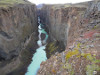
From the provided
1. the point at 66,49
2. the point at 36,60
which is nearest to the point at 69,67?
the point at 66,49

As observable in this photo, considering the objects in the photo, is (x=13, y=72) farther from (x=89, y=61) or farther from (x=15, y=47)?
(x=89, y=61)

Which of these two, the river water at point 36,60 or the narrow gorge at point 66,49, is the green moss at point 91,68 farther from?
the river water at point 36,60

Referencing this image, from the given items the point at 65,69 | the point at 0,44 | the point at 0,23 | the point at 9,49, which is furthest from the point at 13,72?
the point at 65,69

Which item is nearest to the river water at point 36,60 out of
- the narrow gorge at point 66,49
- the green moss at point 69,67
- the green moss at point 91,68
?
the narrow gorge at point 66,49

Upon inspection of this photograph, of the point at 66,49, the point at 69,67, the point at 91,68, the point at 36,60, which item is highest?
the point at 91,68

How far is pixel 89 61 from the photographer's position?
5.87 metres

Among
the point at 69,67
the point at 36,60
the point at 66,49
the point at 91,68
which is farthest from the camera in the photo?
the point at 36,60

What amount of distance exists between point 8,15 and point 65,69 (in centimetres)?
1694

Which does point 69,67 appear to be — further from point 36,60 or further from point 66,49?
point 36,60

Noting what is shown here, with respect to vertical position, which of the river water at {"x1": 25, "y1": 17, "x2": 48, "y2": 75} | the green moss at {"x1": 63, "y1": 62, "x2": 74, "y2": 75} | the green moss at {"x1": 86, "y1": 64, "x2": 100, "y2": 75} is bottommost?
the river water at {"x1": 25, "y1": 17, "x2": 48, "y2": 75}

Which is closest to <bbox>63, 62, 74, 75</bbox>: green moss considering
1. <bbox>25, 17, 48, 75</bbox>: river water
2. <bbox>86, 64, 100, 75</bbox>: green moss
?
<bbox>86, 64, 100, 75</bbox>: green moss

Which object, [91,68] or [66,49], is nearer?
[91,68]

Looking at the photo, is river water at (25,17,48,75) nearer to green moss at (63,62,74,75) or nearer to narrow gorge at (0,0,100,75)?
narrow gorge at (0,0,100,75)

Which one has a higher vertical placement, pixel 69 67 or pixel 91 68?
pixel 91 68
